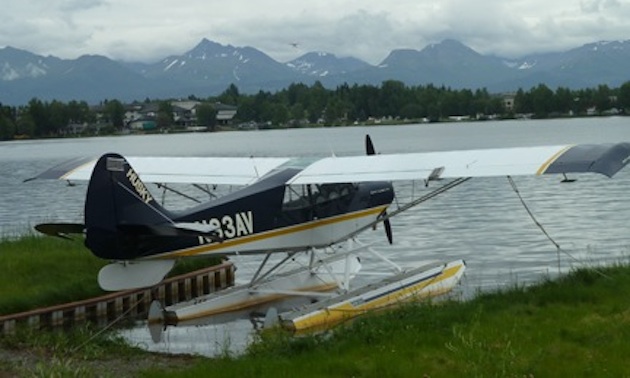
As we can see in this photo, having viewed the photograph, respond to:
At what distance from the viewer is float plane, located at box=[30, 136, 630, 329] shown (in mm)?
11703

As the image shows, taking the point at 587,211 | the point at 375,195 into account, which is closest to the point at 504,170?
the point at 375,195

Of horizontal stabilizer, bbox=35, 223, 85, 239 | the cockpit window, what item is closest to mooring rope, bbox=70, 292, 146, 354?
horizontal stabilizer, bbox=35, 223, 85, 239

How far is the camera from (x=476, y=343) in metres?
8.58

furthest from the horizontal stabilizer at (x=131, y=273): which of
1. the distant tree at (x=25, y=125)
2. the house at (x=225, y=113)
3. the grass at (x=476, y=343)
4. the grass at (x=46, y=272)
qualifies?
the house at (x=225, y=113)

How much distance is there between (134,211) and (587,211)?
20.4m

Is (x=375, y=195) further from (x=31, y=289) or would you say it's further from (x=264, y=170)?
(x=31, y=289)

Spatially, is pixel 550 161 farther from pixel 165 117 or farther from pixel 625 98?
pixel 165 117

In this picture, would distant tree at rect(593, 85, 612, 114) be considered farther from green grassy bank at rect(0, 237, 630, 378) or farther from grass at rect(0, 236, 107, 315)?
green grassy bank at rect(0, 237, 630, 378)

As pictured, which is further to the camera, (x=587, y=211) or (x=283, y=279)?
(x=587, y=211)

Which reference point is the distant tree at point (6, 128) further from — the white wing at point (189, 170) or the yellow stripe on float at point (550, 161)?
the yellow stripe on float at point (550, 161)

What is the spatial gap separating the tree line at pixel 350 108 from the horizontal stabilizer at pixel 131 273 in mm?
123364

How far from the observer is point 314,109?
171 m

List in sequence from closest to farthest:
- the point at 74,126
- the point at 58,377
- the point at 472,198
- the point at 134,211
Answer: the point at 58,377, the point at 134,211, the point at 472,198, the point at 74,126

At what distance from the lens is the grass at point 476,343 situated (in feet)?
26.2
